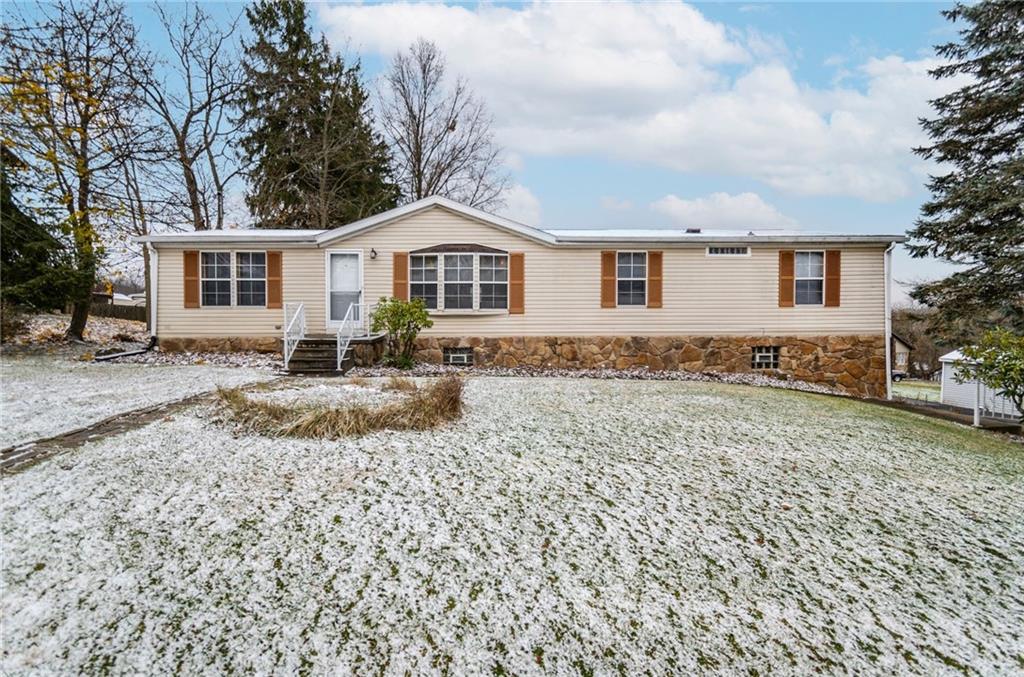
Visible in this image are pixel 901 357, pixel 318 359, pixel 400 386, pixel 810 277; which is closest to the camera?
pixel 400 386

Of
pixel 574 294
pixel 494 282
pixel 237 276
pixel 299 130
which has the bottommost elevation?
pixel 574 294

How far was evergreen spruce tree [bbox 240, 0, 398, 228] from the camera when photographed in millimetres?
19609

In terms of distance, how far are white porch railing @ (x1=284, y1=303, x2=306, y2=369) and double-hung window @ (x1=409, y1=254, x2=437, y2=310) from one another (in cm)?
257

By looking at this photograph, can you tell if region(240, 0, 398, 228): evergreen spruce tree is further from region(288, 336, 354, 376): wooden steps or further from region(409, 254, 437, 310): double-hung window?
region(288, 336, 354, 376): wooden steps

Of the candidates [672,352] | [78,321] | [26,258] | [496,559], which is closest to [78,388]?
[26,258]

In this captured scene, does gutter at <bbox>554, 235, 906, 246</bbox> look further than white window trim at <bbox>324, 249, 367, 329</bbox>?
No

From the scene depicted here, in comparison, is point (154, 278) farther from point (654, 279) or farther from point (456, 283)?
point (654, 279)

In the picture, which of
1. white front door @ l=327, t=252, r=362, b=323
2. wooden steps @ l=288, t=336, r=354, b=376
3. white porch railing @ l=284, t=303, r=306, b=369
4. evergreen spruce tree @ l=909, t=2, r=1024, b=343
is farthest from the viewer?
evergreen spruce tree @ l=909, t=2, r=1024, b=343

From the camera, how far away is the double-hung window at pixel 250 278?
11.9m

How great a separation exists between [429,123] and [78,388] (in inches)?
771

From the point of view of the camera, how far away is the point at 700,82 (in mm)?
12477

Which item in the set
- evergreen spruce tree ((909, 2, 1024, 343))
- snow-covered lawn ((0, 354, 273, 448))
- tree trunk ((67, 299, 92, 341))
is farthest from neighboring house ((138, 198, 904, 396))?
tree trunk ((67, 299, 92, 341))

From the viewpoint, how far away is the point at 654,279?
39.4 ft

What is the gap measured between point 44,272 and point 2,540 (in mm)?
12250
